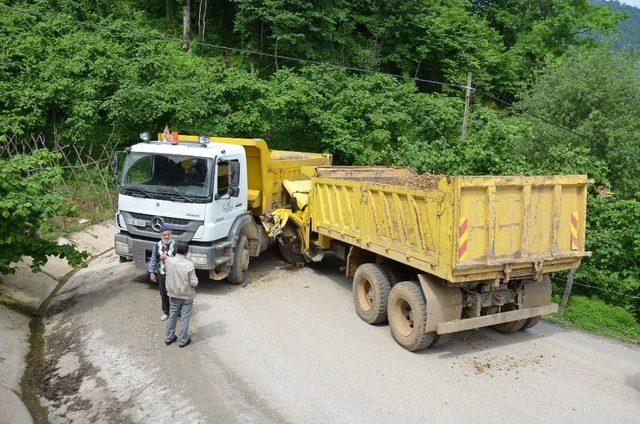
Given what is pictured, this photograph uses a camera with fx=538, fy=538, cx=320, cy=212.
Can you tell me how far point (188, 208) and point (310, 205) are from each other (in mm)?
2675

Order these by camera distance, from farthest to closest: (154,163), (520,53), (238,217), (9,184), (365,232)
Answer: (520,53), (238,217), (154,163), (365,232), (9,184)

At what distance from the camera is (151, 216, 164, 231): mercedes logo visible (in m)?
9.15

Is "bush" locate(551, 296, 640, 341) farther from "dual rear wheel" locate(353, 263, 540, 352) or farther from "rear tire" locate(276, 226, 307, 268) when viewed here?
"rear tire" locate(276, 226, 307, 268)

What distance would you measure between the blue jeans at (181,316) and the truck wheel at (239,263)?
2.67 m

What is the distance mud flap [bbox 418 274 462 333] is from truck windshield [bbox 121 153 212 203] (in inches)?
159

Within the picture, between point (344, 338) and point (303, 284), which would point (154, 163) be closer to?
point (303, 284)

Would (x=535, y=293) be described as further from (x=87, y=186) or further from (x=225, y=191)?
(x=87, y=186)

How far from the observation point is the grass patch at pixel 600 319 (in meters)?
9.19

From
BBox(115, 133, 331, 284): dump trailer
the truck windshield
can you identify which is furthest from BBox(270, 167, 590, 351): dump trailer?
the truck windshield

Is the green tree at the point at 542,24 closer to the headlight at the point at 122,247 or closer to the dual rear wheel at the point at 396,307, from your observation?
the dual rear wheel at the point at 396,307

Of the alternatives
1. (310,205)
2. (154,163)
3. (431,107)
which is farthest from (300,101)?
(154,163)

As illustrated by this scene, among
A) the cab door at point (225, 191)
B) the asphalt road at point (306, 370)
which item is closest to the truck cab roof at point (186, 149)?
the cab door at point (225, 191)

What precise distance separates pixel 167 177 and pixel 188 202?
0.73 metres

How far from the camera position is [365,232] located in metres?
8.72
